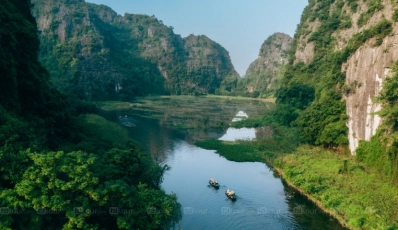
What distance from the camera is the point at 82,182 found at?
14.9 meters

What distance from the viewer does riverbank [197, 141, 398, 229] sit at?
22156mm

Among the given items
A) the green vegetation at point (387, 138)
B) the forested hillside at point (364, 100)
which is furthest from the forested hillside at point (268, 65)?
the green vegetation at point (387, 138)

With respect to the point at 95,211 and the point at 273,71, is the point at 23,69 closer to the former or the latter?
the point at 95,211

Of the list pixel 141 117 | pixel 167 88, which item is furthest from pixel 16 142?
pixel 167 88

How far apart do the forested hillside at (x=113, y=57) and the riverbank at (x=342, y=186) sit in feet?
210

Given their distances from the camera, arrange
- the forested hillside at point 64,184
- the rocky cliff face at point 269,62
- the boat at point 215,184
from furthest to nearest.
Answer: the rocky cliff face at point 269,62 → the boat at point 215,184 → the forested hillside at point 64,184

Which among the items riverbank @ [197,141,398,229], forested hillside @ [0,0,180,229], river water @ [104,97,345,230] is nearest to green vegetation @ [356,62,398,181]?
riverbank @ [197,141,398,229]

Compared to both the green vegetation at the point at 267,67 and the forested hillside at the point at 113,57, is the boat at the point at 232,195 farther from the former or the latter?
the green vegetation at the point at 267,67

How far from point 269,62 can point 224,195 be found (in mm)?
166843

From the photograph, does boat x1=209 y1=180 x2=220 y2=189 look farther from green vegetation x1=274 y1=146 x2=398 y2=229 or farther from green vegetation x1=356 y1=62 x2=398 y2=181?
green vegetation x1=356 y1=62 x2=398 y2=181

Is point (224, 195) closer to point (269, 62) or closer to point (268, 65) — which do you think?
point (268, 65)

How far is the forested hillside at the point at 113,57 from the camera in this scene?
10531 cm

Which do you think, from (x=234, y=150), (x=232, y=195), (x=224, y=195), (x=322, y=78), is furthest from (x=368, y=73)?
(x=322, y=78)

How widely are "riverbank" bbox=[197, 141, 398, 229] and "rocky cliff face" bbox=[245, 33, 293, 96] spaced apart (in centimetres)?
12697
